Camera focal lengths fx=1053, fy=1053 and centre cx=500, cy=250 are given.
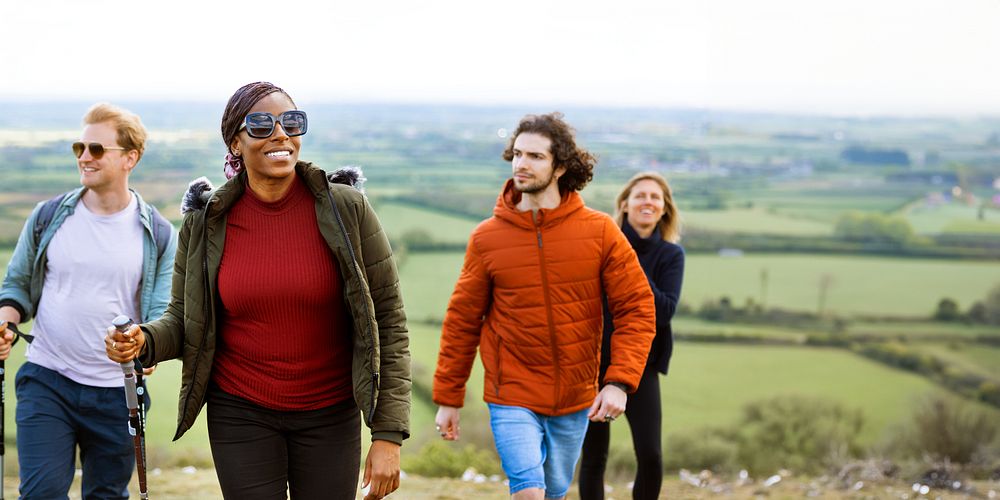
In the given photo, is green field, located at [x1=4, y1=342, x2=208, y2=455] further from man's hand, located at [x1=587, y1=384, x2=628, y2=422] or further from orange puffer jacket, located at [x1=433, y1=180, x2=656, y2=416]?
man's hand, located at [x1=587, y1=384, x2=628, y2=422]

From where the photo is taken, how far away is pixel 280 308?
2.91 metres

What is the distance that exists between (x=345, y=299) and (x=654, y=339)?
8.09 feet

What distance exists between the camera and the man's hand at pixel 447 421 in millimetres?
4215

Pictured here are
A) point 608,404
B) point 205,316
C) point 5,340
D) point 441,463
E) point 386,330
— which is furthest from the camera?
point 441,463

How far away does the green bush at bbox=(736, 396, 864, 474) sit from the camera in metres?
16.9

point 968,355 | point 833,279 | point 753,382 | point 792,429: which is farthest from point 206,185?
point 833,279

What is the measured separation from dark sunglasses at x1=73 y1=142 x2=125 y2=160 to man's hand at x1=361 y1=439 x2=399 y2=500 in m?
1.93

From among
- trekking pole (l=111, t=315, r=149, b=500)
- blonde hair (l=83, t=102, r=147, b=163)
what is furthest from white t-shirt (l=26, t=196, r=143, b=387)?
trekking pole (l=111, t=315, r=149, b=500)

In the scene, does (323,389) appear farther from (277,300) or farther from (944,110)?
(944,110)

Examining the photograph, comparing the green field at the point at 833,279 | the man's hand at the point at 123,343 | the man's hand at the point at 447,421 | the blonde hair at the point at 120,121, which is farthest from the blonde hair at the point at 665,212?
the green field at the point at 833,279

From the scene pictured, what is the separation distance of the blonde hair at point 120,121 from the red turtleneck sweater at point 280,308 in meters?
1.50

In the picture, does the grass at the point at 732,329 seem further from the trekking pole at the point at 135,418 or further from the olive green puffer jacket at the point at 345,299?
the olive green puffer jacket at the point at 345,299

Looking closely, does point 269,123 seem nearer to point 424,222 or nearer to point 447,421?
point 447,421

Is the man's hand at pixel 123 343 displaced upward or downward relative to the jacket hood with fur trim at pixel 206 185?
downward
